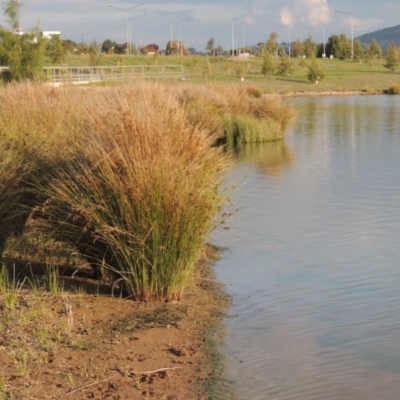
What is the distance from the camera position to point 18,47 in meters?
38.7

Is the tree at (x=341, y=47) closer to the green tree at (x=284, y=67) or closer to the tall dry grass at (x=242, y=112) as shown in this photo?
the green tree at (x=284, y=67)

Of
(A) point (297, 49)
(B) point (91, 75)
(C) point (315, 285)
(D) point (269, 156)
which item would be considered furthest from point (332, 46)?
(C) point (315, 285)

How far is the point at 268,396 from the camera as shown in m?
6.50

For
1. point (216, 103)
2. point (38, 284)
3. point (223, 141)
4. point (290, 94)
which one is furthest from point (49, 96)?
point (290, 94)

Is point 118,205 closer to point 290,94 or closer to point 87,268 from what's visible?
point 87,268

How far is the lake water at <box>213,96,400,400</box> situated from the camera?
6906 mm

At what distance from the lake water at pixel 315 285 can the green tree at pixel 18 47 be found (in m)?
21.0

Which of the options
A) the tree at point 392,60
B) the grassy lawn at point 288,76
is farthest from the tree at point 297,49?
the tree at point 392,60

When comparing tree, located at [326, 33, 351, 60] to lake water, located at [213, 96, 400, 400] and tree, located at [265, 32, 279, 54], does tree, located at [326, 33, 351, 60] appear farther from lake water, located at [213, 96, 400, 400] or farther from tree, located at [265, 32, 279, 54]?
lake water, located at [213, 96, 400, 400]

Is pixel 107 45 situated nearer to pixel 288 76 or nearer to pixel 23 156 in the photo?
pixel 288 76

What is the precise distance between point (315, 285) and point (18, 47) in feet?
103

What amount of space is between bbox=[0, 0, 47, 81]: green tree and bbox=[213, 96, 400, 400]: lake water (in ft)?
68.9

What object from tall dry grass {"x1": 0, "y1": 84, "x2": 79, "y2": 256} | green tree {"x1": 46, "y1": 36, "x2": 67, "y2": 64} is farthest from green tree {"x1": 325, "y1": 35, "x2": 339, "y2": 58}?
tall dry grass {"x1": 0, "y1": 84, "x2": 79, "y2": 256}

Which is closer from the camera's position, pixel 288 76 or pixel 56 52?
pixel 56 52
